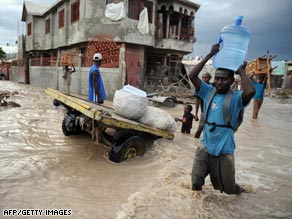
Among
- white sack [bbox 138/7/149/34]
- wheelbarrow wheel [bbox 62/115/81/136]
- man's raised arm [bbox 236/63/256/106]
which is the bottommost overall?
wheelbarrow wheel [bbox 62/115/81/136]

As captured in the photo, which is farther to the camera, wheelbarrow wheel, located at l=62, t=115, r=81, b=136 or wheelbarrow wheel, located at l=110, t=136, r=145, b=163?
wheelbarrow wheel, located at l=62, t=115, r=81, b=136

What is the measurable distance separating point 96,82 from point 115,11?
11.9 metres

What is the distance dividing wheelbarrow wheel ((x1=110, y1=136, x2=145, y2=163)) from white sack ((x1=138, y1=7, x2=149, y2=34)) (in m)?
13.5

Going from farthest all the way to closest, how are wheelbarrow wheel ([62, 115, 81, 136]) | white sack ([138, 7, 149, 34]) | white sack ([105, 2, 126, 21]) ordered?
white sack ([138, 7, 149, 34]), white sack ([105, 2, 126, 21]), wheelbarrow wheel ([62, 115, 81, 136])

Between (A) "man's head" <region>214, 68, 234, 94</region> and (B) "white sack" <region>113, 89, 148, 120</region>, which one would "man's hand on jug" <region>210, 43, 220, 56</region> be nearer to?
(A) "man's head" <region>214, 68, 234, 94</region>

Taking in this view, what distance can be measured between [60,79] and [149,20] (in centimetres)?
712

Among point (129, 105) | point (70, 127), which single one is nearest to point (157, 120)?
point (129, 105)

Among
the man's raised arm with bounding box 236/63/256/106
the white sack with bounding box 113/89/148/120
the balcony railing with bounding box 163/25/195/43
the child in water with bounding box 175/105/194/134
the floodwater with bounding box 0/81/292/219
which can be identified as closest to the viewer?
the man's raised arm with bounding box 236/63/256/106

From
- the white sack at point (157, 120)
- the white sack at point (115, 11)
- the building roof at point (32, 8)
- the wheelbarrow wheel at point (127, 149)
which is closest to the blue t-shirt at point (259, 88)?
the white sack at point (157, 120)

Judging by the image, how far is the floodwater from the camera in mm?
2799

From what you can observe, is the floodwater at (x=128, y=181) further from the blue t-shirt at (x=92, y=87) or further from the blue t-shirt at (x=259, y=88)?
the blue t-shirt at (x=259, y=88)

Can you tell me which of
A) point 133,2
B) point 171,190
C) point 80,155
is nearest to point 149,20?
point 133,2

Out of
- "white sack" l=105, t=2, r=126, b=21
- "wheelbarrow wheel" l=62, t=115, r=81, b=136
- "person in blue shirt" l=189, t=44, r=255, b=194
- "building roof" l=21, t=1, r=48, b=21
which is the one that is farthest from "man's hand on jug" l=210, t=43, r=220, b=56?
"building roof" l=21, t=1, r=48, b=21

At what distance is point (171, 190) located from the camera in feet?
10.4
